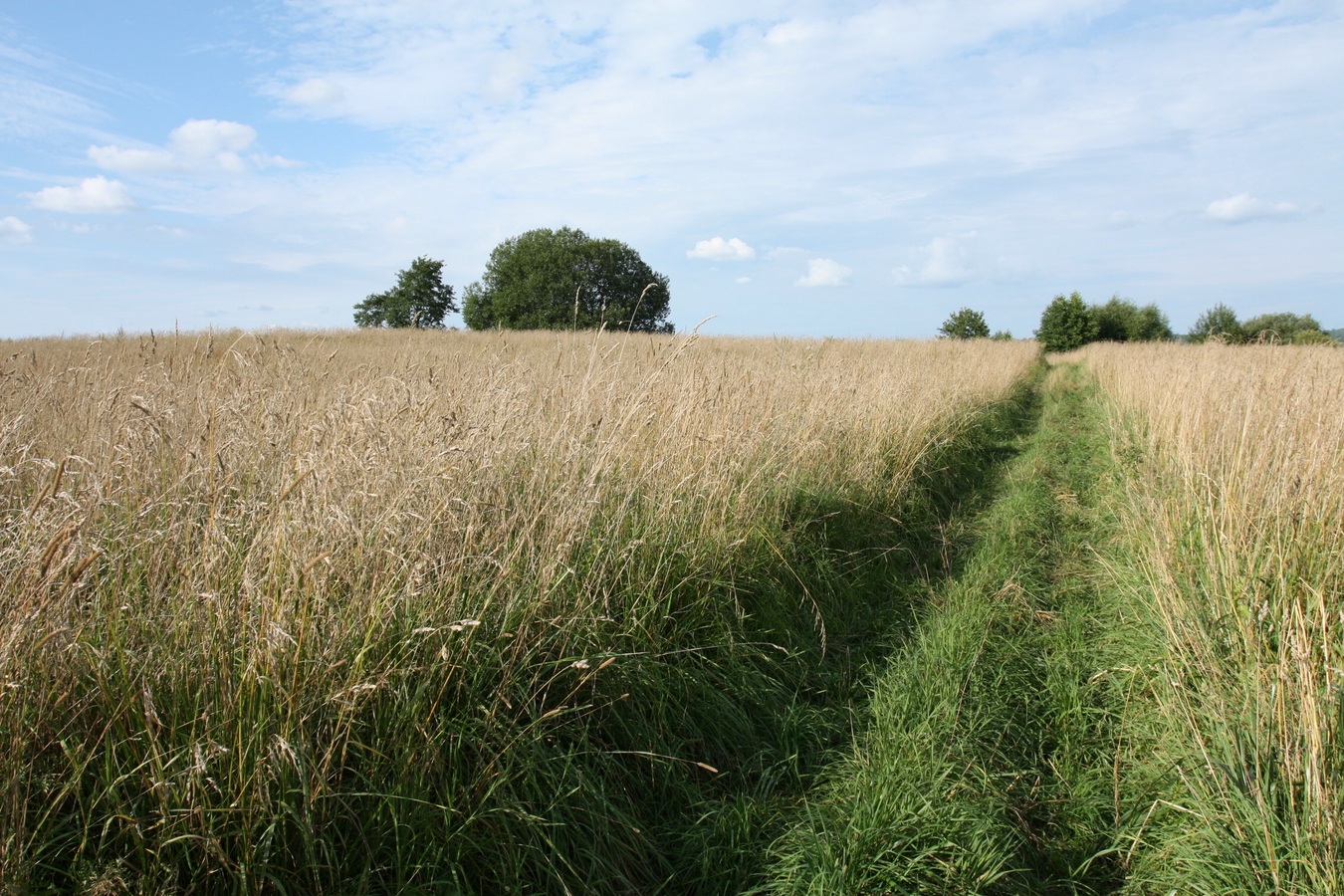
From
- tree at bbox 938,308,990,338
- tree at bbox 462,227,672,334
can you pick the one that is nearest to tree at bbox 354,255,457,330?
tree at bbox 462,227,672,334

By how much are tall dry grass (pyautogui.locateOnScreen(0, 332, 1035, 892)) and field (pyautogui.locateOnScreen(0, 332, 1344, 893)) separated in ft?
0.05

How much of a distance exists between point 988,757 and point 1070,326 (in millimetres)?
49883

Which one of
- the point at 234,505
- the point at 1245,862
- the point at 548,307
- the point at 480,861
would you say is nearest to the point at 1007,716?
the point at 1245,862

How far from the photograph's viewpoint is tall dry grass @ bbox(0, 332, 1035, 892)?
1713 millimetres

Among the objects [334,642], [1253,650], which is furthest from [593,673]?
[1253,650]

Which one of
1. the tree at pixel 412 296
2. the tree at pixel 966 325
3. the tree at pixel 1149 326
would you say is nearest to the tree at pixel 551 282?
the tree at pixel 412 296

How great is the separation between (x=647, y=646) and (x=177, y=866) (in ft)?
5.43

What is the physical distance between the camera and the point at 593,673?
224 centimetres

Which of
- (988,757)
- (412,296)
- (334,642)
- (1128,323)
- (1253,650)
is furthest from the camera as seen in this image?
(1128,323)

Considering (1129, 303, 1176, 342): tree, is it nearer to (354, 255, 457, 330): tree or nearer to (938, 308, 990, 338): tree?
(938, 308, 990, 338): tree

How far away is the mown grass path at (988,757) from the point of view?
7.27 ft

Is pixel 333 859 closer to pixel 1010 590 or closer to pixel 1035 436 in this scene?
pixel 1010 590

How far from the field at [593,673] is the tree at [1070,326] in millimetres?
46561

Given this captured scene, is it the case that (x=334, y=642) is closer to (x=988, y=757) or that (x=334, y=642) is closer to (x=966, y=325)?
(x=988, y=757)
